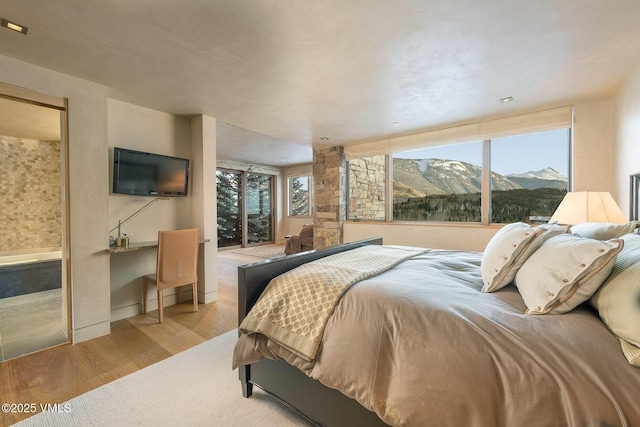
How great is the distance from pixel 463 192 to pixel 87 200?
14.6 feet

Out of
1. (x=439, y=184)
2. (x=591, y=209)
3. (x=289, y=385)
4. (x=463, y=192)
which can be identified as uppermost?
(x=439, y=184)

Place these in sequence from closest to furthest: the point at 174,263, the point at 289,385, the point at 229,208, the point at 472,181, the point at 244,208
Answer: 1. the point at 289,385
2. the point at 174,263
3. the point at 472,181
4. the point at 229,208
5. the point at 244,208

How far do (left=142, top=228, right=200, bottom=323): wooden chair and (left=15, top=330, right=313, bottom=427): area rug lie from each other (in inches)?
37.4

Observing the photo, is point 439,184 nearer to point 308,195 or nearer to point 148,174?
point 148,174

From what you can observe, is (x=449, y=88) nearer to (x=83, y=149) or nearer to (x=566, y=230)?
(x=566, y=230)

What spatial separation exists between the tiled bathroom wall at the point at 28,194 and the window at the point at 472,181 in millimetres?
5087

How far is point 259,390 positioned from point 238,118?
2.93 metres

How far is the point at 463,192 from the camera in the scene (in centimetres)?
388

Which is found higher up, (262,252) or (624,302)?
(624,302)

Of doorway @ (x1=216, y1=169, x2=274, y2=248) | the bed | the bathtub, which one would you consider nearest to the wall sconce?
the bathtub

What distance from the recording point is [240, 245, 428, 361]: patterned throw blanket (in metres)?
1.27

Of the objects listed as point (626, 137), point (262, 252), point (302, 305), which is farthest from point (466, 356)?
point (262, 252)

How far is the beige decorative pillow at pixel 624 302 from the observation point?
2.66 ft

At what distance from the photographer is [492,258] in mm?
1410
